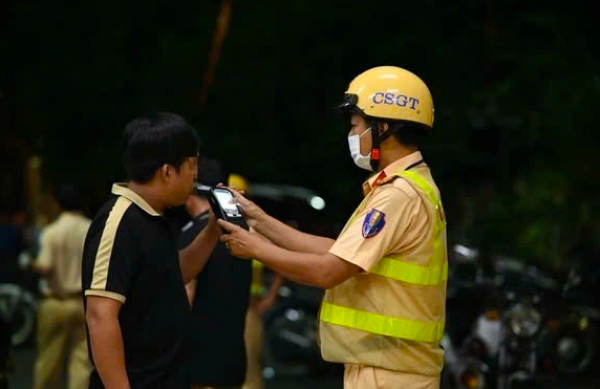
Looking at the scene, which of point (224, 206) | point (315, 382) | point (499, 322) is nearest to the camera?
point (224, 206)

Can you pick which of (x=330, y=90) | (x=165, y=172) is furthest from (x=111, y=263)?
(x=330, y=90)

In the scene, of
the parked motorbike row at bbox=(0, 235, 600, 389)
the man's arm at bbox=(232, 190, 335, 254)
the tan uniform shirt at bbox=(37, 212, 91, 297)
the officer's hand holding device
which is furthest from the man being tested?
the tan uniform shirt at bbox=(37, 212, 91, 297)

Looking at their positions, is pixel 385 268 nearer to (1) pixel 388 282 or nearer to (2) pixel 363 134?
(1) pixel 388 282

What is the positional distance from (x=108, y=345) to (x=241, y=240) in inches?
26.8

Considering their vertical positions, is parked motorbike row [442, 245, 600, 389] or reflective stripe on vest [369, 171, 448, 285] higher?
reflective stripe on vest [369, 171, 448, 285]

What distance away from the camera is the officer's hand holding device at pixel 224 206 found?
16.3 ft

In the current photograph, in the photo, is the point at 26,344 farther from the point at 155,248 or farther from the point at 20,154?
the point at 20,154

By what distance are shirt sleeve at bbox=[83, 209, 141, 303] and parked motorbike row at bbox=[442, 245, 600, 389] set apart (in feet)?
17.4

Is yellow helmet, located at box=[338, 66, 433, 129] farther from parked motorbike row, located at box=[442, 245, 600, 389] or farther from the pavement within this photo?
the pavement

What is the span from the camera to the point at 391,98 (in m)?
5.02

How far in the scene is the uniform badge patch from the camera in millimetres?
4742

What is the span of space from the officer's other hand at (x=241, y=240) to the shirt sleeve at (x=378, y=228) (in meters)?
0.29

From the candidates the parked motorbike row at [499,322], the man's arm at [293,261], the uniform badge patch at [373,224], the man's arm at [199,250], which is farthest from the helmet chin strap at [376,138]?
the parked motorbike row at [499,322]

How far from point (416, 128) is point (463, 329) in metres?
6.29
